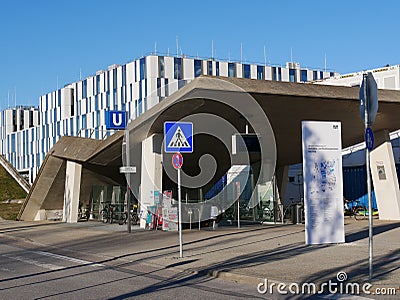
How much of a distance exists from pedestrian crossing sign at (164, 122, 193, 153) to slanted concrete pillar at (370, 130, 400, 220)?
13.4 m

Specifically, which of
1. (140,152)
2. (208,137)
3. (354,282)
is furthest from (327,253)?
(140,152)

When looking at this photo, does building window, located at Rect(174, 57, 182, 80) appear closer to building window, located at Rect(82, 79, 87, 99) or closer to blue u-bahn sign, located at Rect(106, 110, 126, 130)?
building window, located at Rect(82, 79, 87, 99)

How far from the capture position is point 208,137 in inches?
1043

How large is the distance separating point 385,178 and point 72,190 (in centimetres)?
1484

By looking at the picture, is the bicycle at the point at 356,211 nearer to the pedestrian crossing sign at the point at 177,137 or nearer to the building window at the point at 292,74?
the pedestrian crossing sign at the point at 177,137

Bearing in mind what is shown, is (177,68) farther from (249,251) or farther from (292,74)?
(249,251)

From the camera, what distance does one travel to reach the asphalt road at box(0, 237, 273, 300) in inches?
414

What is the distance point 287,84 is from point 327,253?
630 centimetres

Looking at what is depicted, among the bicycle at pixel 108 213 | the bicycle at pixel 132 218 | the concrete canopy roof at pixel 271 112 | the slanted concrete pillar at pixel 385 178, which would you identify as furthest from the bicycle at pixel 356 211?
the bicycle at pixel 108 213

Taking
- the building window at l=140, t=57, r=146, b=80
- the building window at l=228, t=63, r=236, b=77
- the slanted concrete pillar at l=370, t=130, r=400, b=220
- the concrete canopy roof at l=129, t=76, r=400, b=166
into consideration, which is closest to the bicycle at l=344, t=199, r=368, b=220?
the slanted concrete pillar at l=370, t=130, r=400, b=220

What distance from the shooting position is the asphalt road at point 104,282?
10.5 metres

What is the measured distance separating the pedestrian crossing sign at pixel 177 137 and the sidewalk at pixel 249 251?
2.63m

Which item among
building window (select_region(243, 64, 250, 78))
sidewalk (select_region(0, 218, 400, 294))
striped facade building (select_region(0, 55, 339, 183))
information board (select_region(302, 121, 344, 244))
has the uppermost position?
building window (select_region(243, 64, 250, 78))

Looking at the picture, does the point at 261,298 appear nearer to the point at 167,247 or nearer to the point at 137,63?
the point at 167,247
